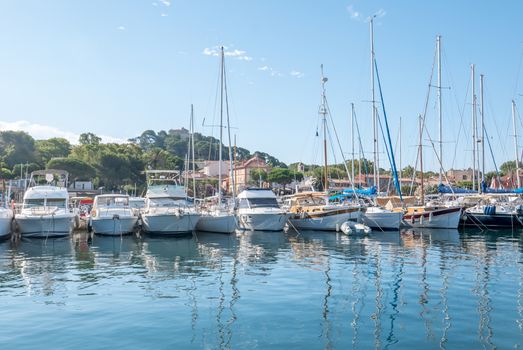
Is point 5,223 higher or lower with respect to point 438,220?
higher

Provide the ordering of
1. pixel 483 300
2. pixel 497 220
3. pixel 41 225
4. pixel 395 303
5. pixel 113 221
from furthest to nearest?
pixel 497 220, pixel 113 221, pixel 41 225, pixel 483 300, pixel 395 303

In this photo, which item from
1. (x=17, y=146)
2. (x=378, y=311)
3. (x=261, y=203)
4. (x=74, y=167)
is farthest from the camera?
(x=17, y=146)

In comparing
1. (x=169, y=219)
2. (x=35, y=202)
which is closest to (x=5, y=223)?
(x=35, y=202)

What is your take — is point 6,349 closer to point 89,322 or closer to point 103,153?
point 89,322

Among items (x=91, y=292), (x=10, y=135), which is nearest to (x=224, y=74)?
(x=91, y=292)

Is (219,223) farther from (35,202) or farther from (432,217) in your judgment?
(432,217)

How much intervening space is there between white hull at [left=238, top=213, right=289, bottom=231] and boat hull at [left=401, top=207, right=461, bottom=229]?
1133cm

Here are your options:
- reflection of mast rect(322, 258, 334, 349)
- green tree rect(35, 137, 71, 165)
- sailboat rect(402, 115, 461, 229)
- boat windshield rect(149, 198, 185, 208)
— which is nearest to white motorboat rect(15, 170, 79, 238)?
boat windshield rect(149, 198, 185, 208)

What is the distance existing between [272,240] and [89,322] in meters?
19.1

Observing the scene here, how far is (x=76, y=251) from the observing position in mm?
24188

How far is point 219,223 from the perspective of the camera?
32.8 m

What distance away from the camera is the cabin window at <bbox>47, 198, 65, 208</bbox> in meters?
31.0

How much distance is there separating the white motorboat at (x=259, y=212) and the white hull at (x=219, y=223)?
250 cm

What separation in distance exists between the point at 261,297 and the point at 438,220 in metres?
27.4
